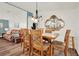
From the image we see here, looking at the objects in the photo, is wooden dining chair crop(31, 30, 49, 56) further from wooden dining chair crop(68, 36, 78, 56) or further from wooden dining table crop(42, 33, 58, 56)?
wooden dining chair crop(68, 36, 78, 56)

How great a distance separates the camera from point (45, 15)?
2410 mm

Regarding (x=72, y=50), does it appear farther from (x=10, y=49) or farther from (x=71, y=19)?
(x=10, y=49)

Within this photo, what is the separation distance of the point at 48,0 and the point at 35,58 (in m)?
1.34

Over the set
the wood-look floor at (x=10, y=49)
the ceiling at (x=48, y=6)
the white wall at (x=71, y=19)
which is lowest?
the wood-look floor at (x=10, y=49)

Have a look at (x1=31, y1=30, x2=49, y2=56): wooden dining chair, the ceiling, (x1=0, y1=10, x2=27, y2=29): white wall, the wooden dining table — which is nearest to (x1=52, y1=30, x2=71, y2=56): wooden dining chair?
the wooden dining table

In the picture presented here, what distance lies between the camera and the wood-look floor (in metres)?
2.27

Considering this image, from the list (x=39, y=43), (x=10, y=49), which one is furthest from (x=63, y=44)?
(x=10, y=49)

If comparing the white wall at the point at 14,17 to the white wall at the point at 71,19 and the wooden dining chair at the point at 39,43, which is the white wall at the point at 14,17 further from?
the white wall at the point at 71,19

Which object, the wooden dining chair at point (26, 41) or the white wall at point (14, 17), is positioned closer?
the white wall at point (14, 17)

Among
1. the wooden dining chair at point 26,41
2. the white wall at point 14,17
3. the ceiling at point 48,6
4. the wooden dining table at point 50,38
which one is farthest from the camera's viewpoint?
the wooden dining chair at point 26,41

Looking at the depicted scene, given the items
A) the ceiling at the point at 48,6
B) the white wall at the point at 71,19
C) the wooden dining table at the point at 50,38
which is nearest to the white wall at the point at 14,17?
the ceiling at the point at 48,6

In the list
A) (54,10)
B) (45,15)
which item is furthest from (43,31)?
(54,10)

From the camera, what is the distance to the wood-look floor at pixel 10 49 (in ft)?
7.45

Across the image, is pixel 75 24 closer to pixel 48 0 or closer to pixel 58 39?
pixel 58 39
